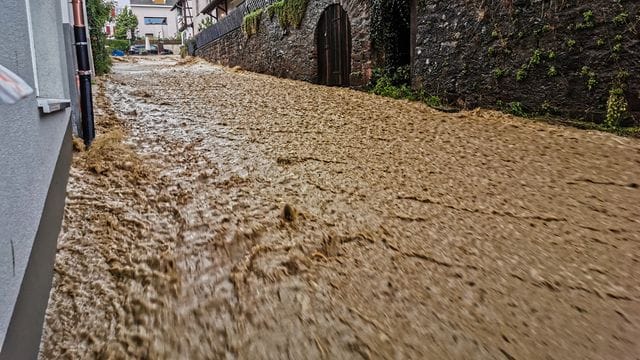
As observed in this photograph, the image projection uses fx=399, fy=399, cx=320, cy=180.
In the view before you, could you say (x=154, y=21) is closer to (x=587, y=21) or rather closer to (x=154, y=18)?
(x=154, y=18)

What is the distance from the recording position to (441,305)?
162cm

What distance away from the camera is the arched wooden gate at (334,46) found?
291 inches

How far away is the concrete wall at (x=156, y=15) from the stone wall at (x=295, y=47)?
92.9 ft

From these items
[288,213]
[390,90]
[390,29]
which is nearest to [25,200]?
[288,213]

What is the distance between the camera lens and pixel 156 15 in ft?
123

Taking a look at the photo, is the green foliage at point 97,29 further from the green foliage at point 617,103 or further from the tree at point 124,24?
the tree at point 124,24

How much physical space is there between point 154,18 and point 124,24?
6.70 meters

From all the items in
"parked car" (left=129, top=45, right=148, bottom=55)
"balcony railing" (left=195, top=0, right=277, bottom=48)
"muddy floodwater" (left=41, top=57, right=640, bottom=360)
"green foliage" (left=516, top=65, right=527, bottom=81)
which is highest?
"parked car" (left=129, top=45, right=148, bottom=55)

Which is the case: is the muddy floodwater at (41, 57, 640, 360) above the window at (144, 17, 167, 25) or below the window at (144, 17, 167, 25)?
below

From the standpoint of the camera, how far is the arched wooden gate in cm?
739

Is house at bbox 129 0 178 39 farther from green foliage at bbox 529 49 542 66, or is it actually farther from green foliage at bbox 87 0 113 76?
green foliage at bbox 529 49 542 66

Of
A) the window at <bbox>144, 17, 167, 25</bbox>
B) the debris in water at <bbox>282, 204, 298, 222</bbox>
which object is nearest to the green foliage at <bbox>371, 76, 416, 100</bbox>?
the debris in water at <bbox>282, 204, 298, 222</bbox>

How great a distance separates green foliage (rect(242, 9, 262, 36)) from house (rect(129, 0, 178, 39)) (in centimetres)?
2927

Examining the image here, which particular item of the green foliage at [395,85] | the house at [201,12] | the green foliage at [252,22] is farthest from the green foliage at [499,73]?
the house at [201,12]
